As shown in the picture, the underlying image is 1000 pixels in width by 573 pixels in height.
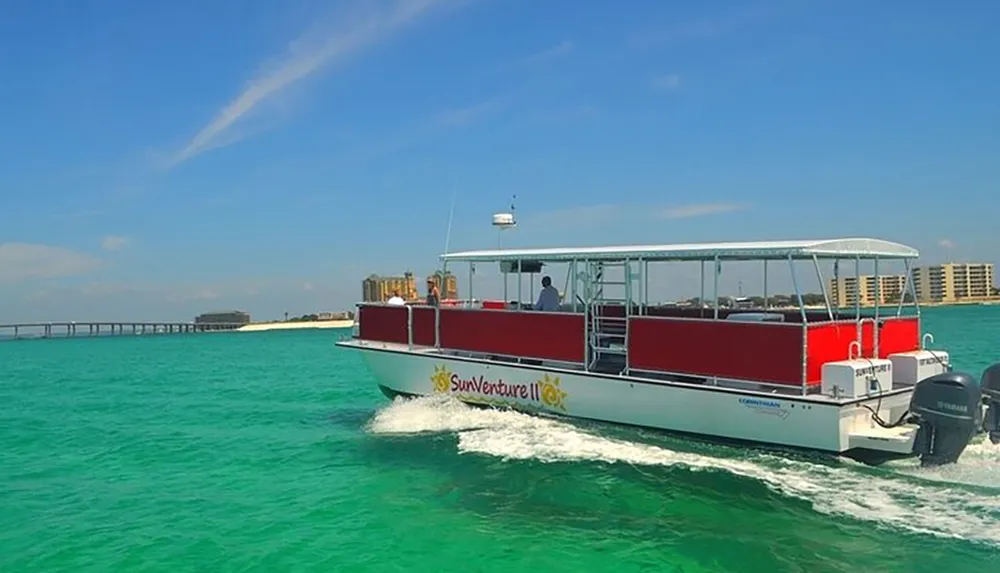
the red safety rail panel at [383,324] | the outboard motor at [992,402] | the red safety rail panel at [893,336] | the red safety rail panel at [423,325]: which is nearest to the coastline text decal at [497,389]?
the red safety rail panel at [423,325]

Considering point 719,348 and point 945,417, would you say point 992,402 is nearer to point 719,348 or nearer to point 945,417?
point 945,417

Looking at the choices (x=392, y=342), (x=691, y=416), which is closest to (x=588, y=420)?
(x=691, y=416)

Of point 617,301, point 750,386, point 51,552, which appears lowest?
point 51,552

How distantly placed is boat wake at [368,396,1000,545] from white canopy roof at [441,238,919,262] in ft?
9.58

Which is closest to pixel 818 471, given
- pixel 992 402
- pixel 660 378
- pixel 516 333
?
pixel 992 402

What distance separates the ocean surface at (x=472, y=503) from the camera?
8219 millimetres

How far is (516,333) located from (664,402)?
10.9 ft

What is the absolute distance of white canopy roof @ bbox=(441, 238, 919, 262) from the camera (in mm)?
11055

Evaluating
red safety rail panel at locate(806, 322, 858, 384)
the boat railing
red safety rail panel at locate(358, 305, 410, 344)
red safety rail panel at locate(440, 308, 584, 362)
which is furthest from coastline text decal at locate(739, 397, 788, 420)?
red safety rail panel at locate(358, 305, 410, 344)

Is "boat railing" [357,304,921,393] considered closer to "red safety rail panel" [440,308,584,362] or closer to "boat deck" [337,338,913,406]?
"red safety rail panel" [440,308,584,362]

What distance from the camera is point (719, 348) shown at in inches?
466

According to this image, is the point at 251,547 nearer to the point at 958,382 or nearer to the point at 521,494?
the point at 521,494

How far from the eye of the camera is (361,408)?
19.7 m

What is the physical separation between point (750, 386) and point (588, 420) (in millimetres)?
2885
